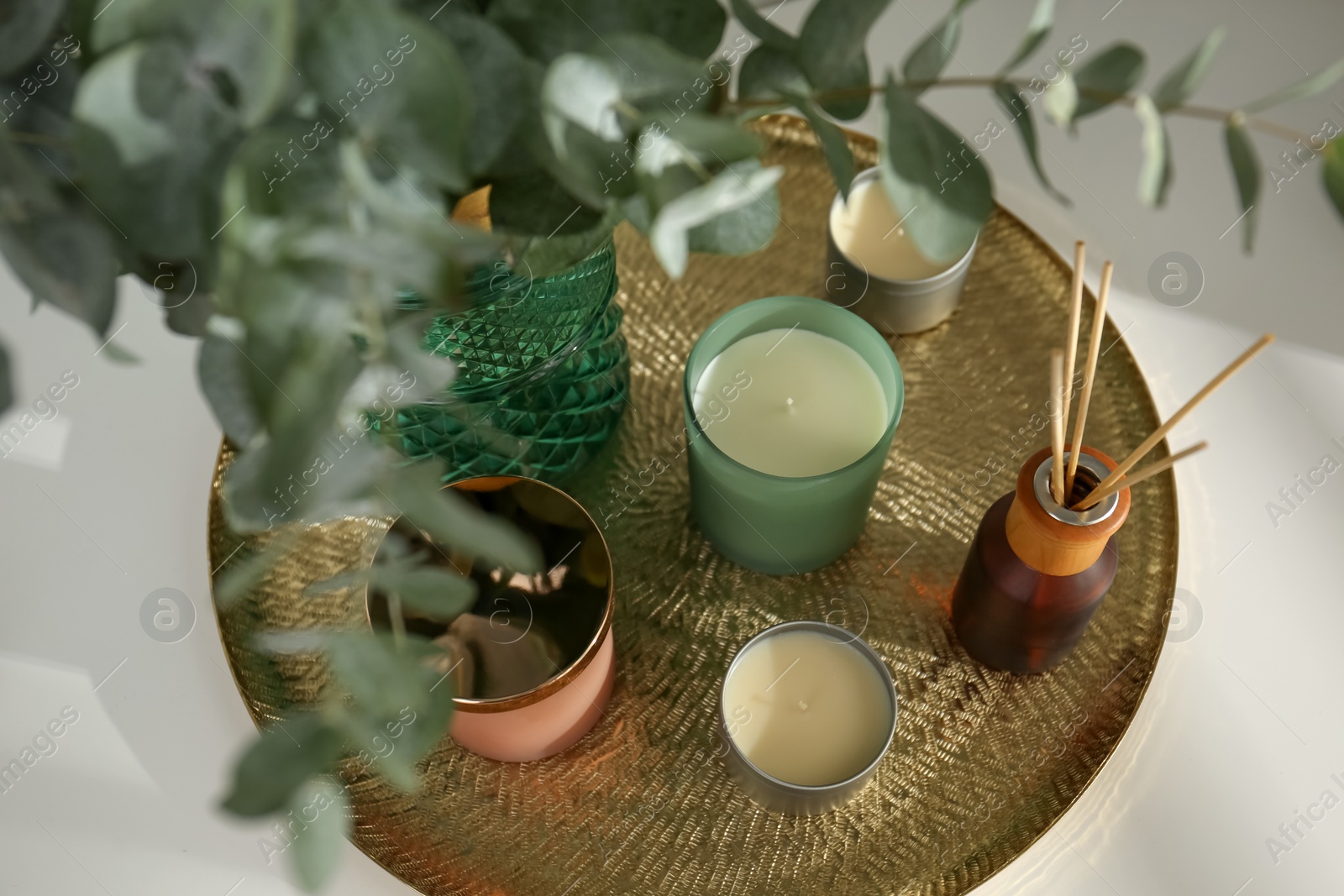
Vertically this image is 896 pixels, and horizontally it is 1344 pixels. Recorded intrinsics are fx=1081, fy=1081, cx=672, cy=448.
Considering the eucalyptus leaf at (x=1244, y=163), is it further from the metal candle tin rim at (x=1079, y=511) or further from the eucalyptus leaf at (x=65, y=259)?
the eucalyptus leaf at (x=65, y=259)

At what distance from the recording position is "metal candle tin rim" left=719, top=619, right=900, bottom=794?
40cm

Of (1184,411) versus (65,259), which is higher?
(65,259)

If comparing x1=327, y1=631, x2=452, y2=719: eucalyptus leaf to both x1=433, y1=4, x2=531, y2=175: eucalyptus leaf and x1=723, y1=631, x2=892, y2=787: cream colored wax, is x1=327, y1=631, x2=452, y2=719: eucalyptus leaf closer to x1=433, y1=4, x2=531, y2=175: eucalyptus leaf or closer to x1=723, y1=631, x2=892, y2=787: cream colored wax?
x1=433, y1=4, x2=531, y2=175: eucalyptus leaf

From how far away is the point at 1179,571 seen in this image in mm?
522

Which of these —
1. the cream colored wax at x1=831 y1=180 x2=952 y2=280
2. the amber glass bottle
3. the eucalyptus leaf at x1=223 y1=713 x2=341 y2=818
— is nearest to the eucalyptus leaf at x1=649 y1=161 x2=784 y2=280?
the eucalyptus leaf at x1=223 y1=713 x2=341 y2=818

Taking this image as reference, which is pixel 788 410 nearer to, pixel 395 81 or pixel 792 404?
pixel 792 404

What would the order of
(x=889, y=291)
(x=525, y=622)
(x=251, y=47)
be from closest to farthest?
(x=251, y=47) → (x=525, y=622) → (x=889, y=291)

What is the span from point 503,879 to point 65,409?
13.6 inches

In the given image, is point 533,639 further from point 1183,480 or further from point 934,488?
point 1183,480

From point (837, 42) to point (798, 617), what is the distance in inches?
11.4

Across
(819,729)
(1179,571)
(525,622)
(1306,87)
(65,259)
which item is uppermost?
Result: (65,259)

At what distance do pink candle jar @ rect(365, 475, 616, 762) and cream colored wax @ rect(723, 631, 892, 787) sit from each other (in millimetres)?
64

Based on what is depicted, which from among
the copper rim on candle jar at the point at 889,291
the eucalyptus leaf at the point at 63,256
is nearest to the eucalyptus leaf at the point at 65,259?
the eucalyptus leaf at the point at 63,256

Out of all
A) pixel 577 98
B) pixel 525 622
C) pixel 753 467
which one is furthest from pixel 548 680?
pixel 577 98
